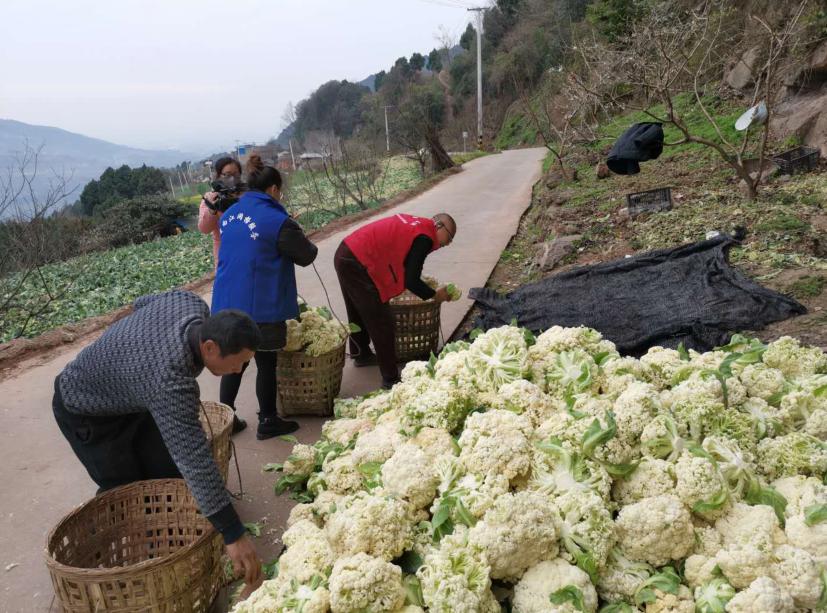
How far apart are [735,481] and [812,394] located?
70 cm

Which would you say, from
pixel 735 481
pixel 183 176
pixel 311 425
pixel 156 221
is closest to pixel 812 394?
pixel 735 481

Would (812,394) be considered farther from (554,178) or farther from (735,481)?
(554,178)

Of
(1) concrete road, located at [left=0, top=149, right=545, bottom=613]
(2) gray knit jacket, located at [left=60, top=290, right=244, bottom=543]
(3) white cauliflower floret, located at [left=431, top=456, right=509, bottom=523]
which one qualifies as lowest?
(1) concrete road, located at [left=0, top=149, right=545, bottom=613]

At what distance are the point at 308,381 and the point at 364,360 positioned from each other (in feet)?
3.74

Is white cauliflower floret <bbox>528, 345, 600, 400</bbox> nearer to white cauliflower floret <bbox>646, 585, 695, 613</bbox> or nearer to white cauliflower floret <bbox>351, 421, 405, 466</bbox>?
white cauliflower floret <bbox>351, 421, 405, 466</bbox>

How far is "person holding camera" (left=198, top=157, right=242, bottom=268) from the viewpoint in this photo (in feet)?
16.2

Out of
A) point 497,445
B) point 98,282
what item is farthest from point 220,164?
point 98,282

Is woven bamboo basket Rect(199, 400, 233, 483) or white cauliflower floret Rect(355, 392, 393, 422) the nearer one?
woven bamboo basket Rect(199, 400, 233, 483)

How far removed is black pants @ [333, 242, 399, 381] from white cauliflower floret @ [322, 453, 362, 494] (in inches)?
66.8

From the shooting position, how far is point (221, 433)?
3125mm

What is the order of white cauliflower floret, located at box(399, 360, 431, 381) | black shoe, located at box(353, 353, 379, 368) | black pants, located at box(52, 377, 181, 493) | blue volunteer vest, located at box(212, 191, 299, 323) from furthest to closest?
black shoe, located at box(353, 353, 379, 368) < blue volunteer vest, located at box(212, 191, 299, 323) < white cauliflower floret, located at box(399, 360, 431, 381) < black pants, located at box(52, 377, 181, 493)

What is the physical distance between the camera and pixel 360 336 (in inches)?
208

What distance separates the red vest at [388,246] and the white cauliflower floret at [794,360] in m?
2.28

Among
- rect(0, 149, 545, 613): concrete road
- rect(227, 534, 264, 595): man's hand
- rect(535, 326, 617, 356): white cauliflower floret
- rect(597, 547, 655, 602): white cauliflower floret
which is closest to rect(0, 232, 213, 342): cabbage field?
rect(0, 149, 545, 613): concrete road
